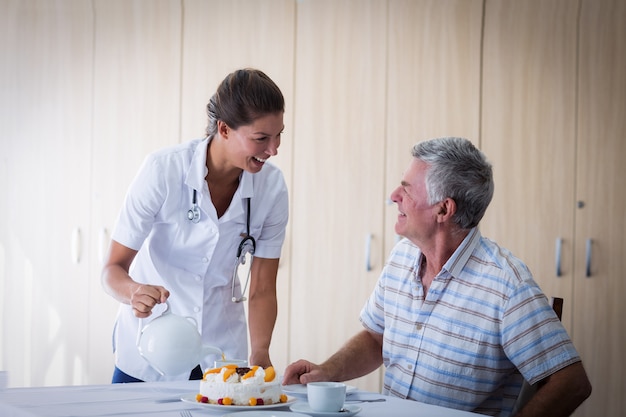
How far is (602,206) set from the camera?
137 inches

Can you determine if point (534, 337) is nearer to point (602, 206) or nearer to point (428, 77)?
point (602, 206)

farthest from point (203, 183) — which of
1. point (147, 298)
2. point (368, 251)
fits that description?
point (368, 251)

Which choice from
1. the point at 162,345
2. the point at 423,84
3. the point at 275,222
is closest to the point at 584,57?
the point at 423,84

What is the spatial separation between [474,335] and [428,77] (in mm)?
2168

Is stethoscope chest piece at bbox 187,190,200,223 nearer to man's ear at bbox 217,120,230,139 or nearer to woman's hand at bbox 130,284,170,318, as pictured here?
man's ear at bbox 217,120,230,139

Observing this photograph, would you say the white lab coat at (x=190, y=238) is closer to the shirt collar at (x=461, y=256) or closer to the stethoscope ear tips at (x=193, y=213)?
the stethoscope ear tips at (x=193, y=213)

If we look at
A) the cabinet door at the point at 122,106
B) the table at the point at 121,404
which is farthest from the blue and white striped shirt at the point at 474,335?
the cabinet door at the point at 122,106

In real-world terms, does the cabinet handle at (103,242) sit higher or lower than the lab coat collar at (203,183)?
lower

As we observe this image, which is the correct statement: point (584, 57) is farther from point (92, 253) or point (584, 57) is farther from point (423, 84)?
point (92, 253)

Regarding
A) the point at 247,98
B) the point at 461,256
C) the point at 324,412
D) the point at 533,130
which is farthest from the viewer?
the point at 533,130

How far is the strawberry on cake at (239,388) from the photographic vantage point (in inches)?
57.5

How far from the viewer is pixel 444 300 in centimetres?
184

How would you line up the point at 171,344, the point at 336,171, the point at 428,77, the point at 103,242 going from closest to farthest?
the point at 171,344 → the point at 428,77 → the point at 336,171 → the point at 103,242

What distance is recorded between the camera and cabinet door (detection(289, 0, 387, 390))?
12.5 ft
